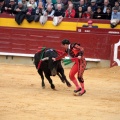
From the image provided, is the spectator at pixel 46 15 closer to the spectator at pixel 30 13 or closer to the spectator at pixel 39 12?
the spectator at pixel 39 12

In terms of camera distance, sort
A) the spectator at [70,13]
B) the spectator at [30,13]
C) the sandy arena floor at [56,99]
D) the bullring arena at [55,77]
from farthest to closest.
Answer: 1. the spectator at [30,13]
2. the spectator at [70,13]
3. the bullring arena at [55,77]
4. the sandy arena floor at [56,99]

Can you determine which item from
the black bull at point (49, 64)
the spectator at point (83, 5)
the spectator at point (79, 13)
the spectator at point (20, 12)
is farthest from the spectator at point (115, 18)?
the black bull at point (49, 64)

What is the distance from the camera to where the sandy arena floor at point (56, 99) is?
7206 mm

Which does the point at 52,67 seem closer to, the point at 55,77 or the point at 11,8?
the point at 55,77

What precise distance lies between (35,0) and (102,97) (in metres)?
6.90

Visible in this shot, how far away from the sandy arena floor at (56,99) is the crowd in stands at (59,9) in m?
2.05

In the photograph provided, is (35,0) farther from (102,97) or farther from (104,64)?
(102,97)

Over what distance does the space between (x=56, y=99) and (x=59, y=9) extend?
6331mm

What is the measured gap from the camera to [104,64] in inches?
558

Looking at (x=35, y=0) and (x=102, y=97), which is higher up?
(x=35, y=0)

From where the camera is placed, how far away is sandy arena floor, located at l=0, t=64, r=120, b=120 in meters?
7.21

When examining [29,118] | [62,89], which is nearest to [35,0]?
[62,89]

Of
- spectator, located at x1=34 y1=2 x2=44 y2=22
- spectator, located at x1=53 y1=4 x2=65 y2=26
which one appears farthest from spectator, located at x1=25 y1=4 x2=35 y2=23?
spectator, located at x1=53 y1=4 x2=65 y2=26

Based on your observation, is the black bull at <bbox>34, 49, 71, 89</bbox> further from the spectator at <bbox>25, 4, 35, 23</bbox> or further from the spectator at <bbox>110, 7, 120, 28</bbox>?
the spectator at <bbox>25, 4, 35, 23</bbox>
